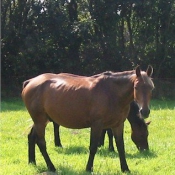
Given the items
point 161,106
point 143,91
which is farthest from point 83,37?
point 143,91

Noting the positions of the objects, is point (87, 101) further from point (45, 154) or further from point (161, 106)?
point (161, 106)

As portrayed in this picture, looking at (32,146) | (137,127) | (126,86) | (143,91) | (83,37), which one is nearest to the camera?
(143,91)

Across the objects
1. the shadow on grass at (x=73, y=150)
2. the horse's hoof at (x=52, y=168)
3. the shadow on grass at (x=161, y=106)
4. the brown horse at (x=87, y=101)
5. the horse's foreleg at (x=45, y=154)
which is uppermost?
the brown horse at (x=87, y=101)

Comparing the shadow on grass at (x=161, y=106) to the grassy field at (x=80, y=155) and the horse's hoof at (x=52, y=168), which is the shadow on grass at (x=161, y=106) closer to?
the grassy field at (x=80, y=155)

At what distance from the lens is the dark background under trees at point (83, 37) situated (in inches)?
902

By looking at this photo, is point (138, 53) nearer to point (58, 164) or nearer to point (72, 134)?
point (72, 134)

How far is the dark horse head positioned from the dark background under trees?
1632 cm

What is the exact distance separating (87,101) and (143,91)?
111cm

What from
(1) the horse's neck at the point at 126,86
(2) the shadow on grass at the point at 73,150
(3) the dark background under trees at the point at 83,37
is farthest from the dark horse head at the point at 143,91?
(3) the dark background under trees at the point at 83,37

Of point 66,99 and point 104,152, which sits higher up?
point 66,99

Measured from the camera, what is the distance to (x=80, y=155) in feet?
27.6

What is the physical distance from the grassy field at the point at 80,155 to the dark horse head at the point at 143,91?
1.35 meters

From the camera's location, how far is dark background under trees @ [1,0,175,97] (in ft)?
75.2

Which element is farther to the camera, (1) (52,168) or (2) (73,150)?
(2) (73,150)
